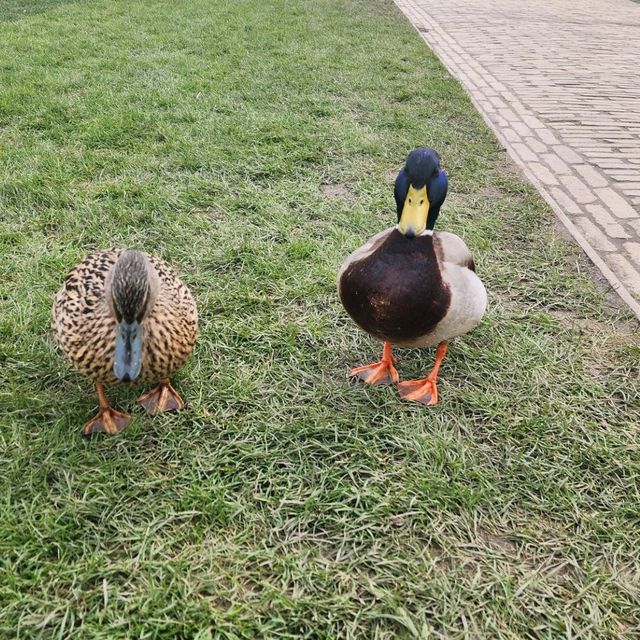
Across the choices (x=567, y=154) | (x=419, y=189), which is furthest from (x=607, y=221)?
(x=419, y=189)

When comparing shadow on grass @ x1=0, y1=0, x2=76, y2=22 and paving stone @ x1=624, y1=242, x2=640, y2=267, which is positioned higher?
shadow on grass @ x1=0, y1=0, x2=76, y2=22

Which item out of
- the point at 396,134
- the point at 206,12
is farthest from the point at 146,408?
the point at 206,12

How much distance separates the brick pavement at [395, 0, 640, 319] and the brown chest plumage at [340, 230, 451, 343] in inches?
59.1

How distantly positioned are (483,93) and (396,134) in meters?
1.79

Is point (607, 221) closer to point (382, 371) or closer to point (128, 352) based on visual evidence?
point (382, 371)

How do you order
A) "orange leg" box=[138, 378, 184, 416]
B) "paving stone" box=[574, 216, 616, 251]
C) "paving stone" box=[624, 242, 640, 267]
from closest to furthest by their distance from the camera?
"orange leg" box=[138, 378, 184, 416], "paving stone" box=[624, 242, 640, 267], "paving stone" box=[574, 216, 616, 251]

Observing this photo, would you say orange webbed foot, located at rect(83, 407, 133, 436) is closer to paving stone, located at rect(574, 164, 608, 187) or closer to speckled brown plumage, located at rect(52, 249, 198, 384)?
speckled brown plumage, located at rect(52, 249, 198, 384)

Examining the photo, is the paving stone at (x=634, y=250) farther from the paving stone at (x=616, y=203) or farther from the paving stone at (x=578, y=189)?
the paving stone at (x=578, y=189)

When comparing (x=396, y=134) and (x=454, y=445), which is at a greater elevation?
(x=396, y=134)

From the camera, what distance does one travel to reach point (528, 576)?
1773 millimetres

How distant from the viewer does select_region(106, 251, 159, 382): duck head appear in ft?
5.77

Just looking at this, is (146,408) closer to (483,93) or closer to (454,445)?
(454,445)

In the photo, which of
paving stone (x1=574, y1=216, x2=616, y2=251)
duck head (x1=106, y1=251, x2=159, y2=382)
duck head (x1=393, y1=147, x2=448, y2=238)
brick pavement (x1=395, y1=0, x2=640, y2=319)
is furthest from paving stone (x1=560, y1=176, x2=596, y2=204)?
duck head (x1=106, y1=251, x2=159, y2=382)

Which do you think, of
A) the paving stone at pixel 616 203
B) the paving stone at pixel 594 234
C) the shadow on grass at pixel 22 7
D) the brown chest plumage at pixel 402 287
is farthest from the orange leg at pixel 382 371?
the shadow on grass at pixel 22 7
